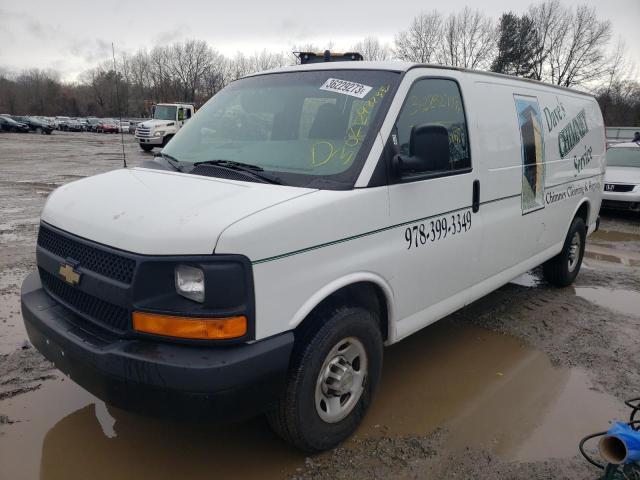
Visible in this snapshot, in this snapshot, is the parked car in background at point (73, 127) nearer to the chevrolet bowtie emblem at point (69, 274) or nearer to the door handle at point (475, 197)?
the chevrolet bowtie emblem at point (69, 274)

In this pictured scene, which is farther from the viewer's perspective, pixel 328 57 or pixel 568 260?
pixel 568 260

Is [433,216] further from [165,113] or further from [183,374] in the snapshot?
[165,113]

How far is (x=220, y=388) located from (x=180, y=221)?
79 cm

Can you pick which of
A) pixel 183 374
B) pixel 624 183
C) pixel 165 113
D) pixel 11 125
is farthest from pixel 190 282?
pixel 11 125

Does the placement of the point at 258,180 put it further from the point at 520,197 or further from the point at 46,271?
the point at 520,197

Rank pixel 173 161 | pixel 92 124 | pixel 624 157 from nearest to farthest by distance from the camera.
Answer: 1. pixel 173 161
2. pixel 624 157
3. pixel 92 124

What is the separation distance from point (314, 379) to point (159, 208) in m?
1.20

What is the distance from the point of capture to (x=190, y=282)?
2.37 meters

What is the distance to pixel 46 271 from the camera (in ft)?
10.2

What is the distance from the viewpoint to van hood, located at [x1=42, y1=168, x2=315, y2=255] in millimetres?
2355

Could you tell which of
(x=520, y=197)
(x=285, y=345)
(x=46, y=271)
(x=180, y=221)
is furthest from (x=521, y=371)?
(x=46, y=271)

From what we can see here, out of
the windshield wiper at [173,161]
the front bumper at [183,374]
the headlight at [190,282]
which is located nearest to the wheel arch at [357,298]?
the front bumper at [183,374]

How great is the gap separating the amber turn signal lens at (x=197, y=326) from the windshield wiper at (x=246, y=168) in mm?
896

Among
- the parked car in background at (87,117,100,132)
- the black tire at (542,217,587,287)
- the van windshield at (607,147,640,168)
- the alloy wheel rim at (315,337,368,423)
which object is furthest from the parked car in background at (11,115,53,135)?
the alloy wheel rim at (315,337,368,423)
